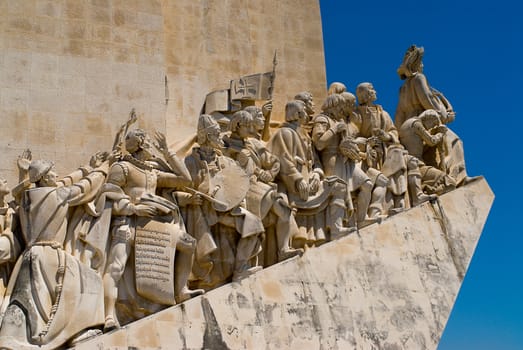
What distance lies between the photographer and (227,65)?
12688 mm

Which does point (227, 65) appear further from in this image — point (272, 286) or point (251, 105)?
point (272, 286)

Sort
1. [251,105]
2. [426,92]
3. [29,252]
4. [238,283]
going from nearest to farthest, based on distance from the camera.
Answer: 1. [29,252]
2. [238,283]
3. [251,105]
4. [426,92]

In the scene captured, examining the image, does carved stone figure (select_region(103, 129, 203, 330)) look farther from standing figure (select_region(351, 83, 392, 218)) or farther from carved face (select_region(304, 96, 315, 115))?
standing figure (select_region(351, 83, 392, 218))

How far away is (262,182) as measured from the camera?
11227 millimetres

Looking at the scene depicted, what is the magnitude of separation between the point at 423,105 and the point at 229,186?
342 centimetres

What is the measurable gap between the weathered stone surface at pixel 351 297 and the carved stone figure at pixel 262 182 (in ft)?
0.96

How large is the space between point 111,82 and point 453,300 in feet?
14.5

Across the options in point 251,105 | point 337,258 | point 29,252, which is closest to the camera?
point 29,252

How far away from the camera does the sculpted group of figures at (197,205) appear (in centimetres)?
962

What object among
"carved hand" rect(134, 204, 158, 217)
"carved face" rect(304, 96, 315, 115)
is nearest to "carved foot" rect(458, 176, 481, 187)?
"carved face" rect(304, 96, 315, 115)

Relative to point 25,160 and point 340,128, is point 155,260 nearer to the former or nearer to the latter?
point 25,160

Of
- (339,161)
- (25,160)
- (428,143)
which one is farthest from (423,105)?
(25,160)

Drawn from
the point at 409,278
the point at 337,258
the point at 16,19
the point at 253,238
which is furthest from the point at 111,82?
the point at 409,278

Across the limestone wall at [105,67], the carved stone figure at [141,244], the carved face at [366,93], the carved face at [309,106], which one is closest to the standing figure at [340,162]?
the carved face at [309,106]
